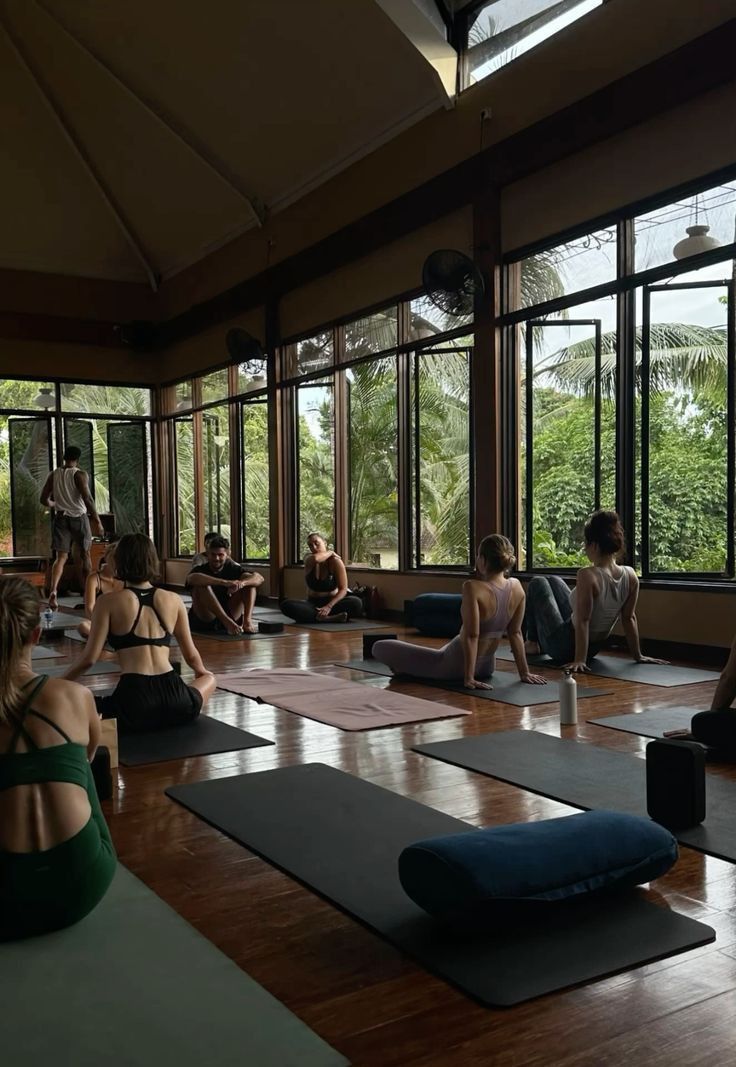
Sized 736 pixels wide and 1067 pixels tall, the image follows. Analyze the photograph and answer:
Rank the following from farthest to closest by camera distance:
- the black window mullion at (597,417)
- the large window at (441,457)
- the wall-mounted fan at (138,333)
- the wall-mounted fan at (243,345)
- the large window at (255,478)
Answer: the wall-mounted fan at (138,333)
the large window at (255,478)
the wall-mounted fan at (243,345)
the large window at (441,457)
the black window mullion at (597,417)

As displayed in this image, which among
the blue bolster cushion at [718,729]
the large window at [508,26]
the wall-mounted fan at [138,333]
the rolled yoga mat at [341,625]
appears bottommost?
the rolled yoga mat at [341,625]

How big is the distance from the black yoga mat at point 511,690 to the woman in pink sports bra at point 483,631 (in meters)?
0.04

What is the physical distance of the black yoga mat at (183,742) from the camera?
3.67 metres

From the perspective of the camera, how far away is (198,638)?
7.55 meters

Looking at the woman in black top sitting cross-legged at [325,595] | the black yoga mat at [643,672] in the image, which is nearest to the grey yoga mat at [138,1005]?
the black yoga mat at [643,672]

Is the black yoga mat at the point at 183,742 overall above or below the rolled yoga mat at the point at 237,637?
above

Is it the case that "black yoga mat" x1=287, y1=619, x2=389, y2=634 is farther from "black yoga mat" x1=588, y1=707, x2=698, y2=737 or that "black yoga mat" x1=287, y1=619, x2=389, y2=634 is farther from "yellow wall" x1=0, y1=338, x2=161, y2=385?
"yellow wall" x1=0, y1=338, x2=161, y2=385

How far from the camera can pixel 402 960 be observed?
1971 mm

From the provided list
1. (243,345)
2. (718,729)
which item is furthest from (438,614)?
(243,345)

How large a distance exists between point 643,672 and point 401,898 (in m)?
3.60

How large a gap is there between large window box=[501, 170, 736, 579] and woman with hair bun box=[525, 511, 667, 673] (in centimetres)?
66

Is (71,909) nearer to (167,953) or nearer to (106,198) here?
(167,953)

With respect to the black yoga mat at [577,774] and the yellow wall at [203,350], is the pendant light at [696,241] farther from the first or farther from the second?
the yellow wall at [203,350]

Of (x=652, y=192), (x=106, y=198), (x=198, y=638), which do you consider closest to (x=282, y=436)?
(x=198, y=638)
